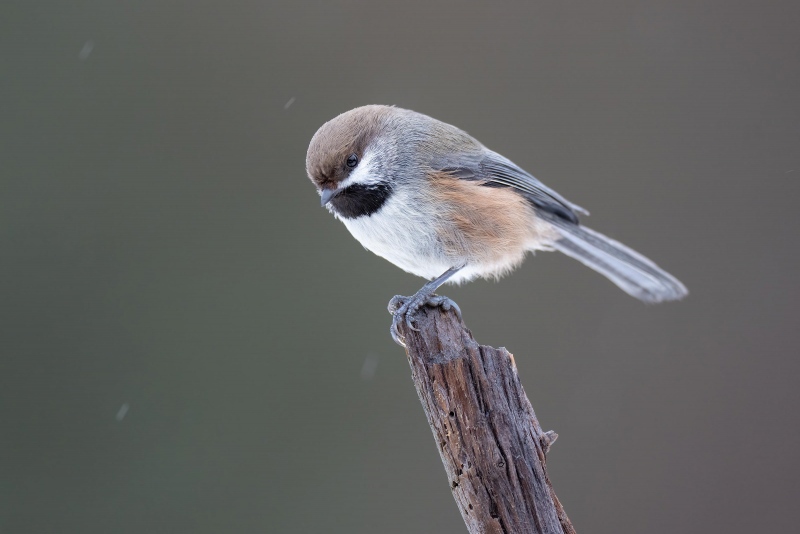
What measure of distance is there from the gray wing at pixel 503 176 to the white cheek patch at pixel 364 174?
0.34m

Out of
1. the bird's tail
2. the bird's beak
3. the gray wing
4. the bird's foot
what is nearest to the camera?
the bird's foot

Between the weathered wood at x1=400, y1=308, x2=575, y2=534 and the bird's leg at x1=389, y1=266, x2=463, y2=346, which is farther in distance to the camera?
the bird's leg at x1=389, y1=266, x2=463, y2=346

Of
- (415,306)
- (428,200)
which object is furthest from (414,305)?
(428,200)

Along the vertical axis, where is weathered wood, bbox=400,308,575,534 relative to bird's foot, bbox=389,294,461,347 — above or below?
below

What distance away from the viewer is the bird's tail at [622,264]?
3.59m

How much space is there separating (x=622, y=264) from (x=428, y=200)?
1226mm

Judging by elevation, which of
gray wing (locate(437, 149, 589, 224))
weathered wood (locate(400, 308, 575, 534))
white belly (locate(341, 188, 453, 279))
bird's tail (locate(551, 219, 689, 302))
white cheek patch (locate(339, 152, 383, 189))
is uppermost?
gray wing (locate(437, 149, 589, 224))

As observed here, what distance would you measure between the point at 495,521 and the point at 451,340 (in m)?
0.57

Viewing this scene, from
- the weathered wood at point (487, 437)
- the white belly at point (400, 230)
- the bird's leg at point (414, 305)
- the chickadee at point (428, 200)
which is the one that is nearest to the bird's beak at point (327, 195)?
the chickadee at point (428, 200)

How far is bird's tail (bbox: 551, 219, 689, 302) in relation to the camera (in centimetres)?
359

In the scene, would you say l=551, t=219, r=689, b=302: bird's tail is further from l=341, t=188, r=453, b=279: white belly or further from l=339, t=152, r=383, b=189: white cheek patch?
l=339, t=152, r=383, b=189: white cheek patch

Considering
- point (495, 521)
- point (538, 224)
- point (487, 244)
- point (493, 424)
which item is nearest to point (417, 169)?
point (487, 244)

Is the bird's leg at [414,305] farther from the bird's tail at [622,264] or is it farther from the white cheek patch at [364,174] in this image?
the bird's tail at [622,264]

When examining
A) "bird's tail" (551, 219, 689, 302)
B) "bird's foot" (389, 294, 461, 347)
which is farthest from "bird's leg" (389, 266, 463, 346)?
"bird's tail" (551, 219, 689, 302)
